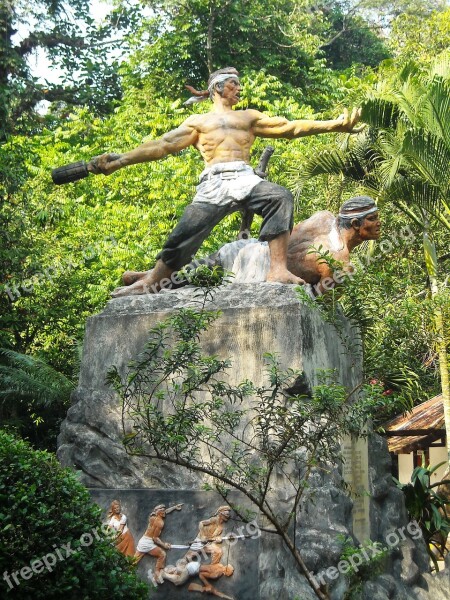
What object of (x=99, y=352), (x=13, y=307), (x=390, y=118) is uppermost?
(x=390, y=118)

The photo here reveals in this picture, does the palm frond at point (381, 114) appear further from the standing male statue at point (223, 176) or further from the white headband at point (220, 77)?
the white headband at point (220, 77)

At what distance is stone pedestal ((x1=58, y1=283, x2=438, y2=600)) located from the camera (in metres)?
6.36

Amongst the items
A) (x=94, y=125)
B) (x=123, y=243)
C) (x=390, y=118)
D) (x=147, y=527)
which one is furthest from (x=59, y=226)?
(x=147, y=527)

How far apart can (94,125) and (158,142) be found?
13.1m

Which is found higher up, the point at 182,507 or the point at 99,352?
the point at 99,352

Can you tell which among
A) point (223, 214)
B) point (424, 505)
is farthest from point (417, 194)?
point (223, 214)

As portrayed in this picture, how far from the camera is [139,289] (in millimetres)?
7891

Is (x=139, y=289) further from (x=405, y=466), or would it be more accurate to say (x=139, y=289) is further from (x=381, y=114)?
(x=405, y=466)

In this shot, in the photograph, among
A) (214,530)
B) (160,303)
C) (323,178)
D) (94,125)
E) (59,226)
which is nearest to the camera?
(214,530)

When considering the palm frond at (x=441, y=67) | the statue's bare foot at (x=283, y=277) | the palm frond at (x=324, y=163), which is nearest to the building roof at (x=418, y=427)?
the palm frond at (x=324, y=163)

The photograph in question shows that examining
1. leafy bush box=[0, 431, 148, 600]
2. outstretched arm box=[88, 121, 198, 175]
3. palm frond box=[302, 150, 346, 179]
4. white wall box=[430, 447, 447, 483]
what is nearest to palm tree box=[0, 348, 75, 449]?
palm frond box=[302, 150, 346, 179]

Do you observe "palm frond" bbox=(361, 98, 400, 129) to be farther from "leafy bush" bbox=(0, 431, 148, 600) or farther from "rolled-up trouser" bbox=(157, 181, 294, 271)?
"leafy bush" bbox=(0, 431, 148, 600)

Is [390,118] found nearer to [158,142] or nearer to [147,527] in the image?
[158,142]

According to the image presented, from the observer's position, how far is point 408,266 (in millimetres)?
15766
